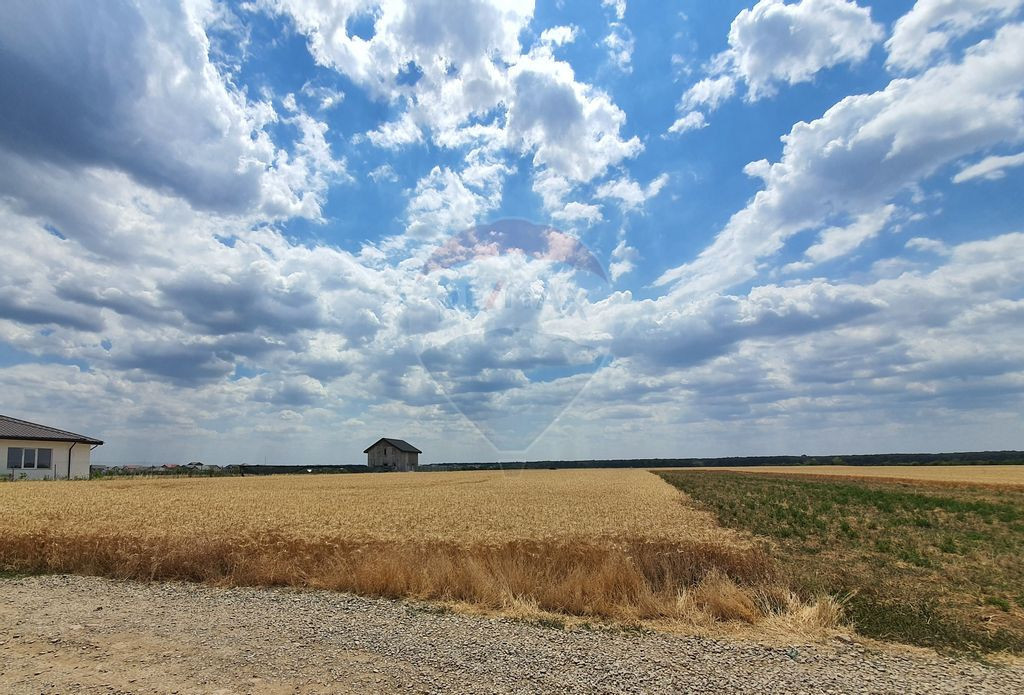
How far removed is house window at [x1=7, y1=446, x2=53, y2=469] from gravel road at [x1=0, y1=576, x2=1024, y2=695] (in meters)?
48.5

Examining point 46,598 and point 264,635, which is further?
point 46,598

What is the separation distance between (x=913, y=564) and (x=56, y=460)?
61.4 m

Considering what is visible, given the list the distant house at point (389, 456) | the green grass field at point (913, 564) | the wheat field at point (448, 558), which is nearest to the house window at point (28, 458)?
the wheat field at point (448, 558)

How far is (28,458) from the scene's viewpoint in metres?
47.5

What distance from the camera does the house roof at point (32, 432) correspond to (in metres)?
46.3

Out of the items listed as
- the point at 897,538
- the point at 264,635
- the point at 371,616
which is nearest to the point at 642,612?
the point at 371,616

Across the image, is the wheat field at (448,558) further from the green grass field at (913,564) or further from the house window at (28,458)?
the house window at (28,458)

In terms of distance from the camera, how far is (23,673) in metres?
6.74

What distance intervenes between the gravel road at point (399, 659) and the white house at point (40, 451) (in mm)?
48039

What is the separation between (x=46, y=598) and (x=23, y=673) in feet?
15.2

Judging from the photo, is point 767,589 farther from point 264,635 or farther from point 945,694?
point 264,635

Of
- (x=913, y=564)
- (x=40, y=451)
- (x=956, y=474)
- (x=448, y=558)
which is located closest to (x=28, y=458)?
(x=40, y=451)

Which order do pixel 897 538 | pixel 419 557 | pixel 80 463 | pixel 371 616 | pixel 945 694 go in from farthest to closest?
1. pixel 80 463
2. pixel 897 538
3. pixel 419 557
4. pixel 371 616
5. pixel 945 694

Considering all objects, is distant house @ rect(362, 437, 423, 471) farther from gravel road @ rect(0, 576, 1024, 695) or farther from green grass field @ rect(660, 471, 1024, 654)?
gravel road @ rect(0, 576, 1024, 695)
